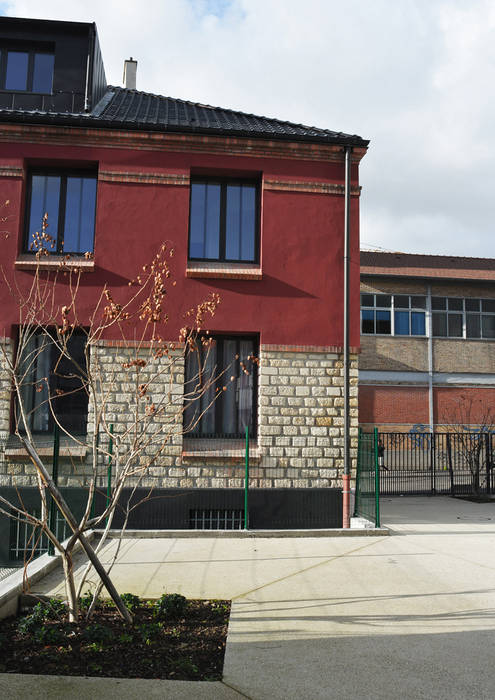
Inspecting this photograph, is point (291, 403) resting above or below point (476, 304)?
below

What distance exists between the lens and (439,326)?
3388 centimetres

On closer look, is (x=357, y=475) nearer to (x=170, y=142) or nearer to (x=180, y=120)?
(x=170, y=142)

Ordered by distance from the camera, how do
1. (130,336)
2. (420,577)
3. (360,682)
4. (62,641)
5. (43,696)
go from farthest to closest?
(130,336), (420,577), (62,641), (360,682), (43,696)

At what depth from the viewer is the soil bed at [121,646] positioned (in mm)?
4477

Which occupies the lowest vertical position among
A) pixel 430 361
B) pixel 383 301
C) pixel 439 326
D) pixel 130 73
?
pixel 430 361

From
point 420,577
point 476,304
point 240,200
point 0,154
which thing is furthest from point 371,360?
point 420,577

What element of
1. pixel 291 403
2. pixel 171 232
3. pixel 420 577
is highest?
pixel 171 232

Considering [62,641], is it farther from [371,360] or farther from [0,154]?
[371,360]

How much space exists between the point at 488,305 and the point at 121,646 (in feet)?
109

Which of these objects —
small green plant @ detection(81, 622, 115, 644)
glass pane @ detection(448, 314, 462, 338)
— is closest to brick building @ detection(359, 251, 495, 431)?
glass pane @ detection(448, 314, 462, 338)

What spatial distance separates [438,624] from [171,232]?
9.24 m

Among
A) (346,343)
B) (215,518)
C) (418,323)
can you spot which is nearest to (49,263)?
(215,518)

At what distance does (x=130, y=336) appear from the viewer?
1233cm

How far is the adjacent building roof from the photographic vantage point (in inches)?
1330
